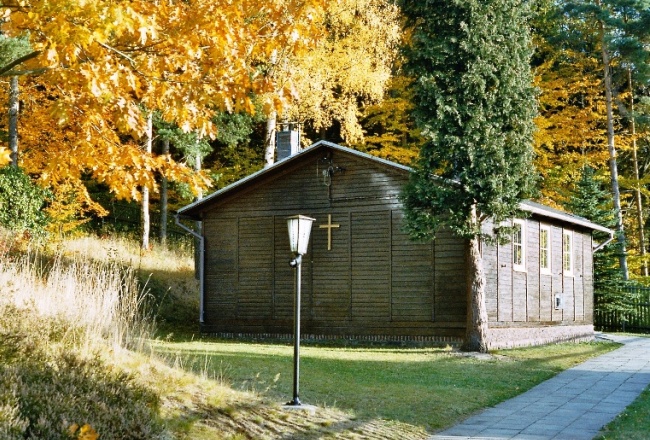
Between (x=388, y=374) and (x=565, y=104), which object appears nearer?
(x=388, y=374)

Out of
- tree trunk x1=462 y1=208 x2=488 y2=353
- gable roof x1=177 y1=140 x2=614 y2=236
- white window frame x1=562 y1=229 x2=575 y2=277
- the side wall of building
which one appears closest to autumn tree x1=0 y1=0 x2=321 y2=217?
tree trunk x1=462 y1=208 x2=488 y2=353

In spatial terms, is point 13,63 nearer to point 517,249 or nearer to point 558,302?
point 517,249

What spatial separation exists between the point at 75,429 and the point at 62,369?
1.43 m

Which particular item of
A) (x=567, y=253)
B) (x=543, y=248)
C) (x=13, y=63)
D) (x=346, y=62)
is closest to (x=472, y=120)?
(x=543, y=248)

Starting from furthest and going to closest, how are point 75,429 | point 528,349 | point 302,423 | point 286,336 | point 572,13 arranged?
point 572,13, point 286,336, point 528,349, point 302,423, point 75,429

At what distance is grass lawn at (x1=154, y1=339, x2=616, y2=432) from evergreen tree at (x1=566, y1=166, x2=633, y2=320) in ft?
26.7

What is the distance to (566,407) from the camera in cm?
1090

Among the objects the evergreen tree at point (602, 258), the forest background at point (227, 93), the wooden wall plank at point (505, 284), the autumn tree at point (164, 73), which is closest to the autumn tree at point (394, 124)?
the forest background at point (227, 93)

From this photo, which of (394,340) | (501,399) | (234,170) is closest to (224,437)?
(501,399)

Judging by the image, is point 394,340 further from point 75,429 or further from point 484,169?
point 75,429

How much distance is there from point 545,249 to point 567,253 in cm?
192

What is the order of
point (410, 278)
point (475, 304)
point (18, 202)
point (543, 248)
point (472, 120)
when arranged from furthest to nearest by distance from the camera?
1. point (543, 248)
2. point (18, 202)
3. point (410, 278)
4. point (475, 304)
5. point (472, 120)

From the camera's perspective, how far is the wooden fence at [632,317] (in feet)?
90.4

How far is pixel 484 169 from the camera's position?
16.4 m
